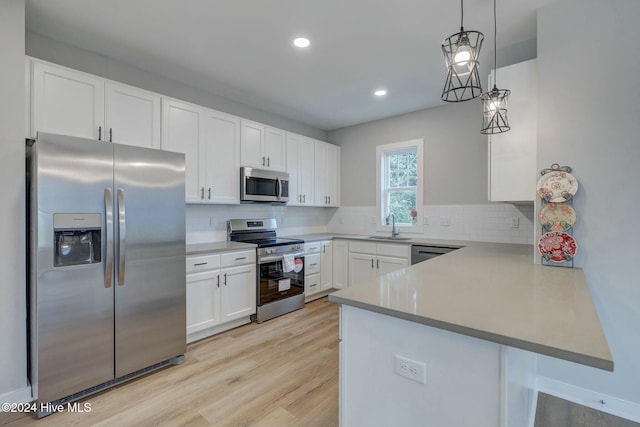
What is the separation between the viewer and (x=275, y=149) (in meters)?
3.98

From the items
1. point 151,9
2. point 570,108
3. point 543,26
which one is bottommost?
point 570,108

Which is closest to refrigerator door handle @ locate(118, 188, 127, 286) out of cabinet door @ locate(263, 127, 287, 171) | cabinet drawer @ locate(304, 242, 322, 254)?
cabinet door @ locate(263, 127, 287, 171)

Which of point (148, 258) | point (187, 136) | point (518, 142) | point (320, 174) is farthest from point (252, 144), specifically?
point (518, 142)

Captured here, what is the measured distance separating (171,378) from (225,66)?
9.07 feet

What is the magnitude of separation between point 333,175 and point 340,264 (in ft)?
4.87

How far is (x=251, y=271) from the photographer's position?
3363 millimetres

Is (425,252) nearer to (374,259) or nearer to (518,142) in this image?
(374,259)

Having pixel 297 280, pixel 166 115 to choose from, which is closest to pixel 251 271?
pixel 297 280

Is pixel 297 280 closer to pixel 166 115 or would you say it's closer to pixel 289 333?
pixel 289 333

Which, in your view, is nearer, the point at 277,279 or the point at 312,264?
the point at 277,279

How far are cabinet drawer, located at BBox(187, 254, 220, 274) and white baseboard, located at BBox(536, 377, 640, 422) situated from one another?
2.81 m

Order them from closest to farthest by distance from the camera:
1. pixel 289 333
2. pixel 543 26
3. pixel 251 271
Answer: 1. pixel 543 26
2. pixel 289 333
3. pixel 251 271

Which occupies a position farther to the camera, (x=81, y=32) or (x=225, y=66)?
(x=225, y=66)

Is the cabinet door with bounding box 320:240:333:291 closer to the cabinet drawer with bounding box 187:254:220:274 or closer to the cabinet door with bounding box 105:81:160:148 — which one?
the cabinet drawer with bounding box 187:254:220:274
